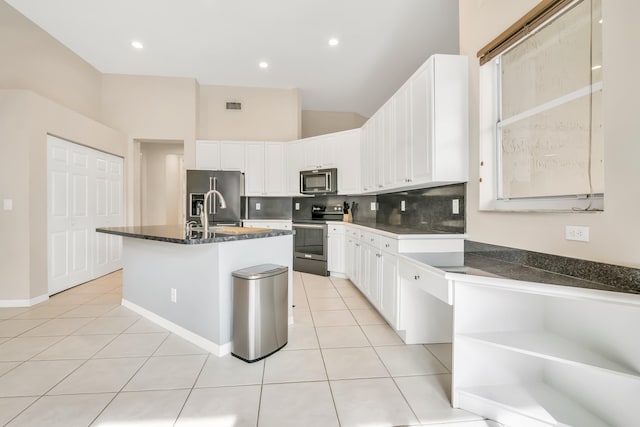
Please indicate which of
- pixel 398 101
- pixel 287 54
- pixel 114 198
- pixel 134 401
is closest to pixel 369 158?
pixel 398 101

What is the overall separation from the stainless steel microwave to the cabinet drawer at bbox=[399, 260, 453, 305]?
259 centimetres

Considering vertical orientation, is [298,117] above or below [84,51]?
below

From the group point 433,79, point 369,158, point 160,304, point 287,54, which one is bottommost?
point 160,304

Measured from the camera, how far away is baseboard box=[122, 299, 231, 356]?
84.5 inches

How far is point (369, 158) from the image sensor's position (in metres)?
3.95

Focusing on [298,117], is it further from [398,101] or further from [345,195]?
[398,101]

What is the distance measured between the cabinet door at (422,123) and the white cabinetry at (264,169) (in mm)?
2972

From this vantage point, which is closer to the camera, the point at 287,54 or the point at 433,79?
the point at 433,79

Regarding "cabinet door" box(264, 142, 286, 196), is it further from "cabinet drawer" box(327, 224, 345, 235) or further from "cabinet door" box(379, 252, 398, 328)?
"cabinet door" box(379, 252, 398, 328)

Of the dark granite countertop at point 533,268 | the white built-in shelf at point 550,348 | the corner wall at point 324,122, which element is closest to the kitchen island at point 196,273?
the dark granite countertop at point 533,268

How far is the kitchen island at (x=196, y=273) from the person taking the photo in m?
2.13

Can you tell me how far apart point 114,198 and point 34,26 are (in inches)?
95.0

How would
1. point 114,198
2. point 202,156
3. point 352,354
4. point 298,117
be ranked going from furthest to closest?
point 298,117 → point 202,156 → point 114,198 → point 352,354

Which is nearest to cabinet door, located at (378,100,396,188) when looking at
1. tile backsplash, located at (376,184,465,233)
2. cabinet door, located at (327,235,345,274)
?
tile backsplash, located at (376,184,465,233)
